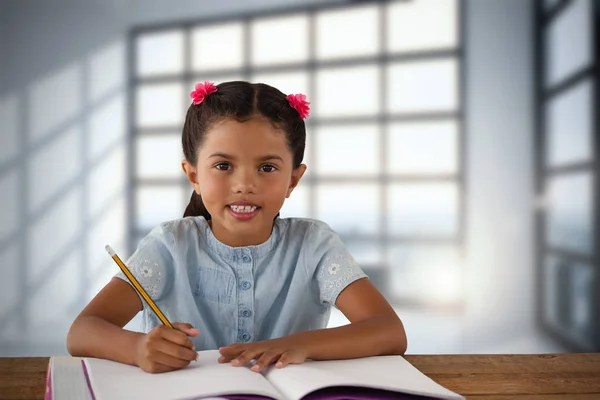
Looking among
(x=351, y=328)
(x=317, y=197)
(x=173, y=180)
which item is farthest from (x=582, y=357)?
(x=173, y=180)

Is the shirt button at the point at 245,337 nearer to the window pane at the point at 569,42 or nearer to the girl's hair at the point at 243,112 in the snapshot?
the girl's hair at the point at 243,112

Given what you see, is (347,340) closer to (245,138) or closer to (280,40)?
(245,138)

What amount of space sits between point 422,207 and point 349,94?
1186 mm

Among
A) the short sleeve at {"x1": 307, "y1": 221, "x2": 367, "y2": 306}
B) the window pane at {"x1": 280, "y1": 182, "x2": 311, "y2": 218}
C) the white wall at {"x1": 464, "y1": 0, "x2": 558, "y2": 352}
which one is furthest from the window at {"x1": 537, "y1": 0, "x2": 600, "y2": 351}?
the short sleeve at {"x1": 307, "y1": 221, "x2": 367, "y2": 306}

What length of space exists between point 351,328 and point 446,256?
4.86m

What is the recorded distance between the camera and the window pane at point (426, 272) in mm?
5430

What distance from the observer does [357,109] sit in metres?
5.42

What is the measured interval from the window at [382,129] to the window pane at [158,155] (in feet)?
0.10

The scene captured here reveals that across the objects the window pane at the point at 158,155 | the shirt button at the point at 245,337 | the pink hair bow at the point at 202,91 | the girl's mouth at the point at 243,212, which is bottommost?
the shirt button at the point at 245,337

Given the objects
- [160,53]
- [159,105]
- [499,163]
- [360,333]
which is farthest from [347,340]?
[160,53]

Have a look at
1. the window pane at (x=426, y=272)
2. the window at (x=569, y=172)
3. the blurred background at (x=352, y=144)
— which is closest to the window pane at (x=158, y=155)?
the blurred background at (x=352, y=144)

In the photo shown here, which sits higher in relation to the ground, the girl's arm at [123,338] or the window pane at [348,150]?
the window pane at [348,150]

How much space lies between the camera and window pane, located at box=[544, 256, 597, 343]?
4508 millimetres

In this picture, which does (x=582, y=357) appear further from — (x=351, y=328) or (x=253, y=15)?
(x=253, y=15)
